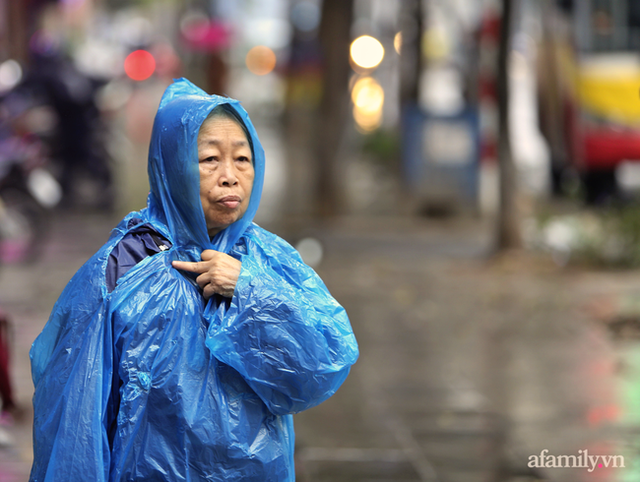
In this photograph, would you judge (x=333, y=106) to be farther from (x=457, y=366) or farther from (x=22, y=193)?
(x=457, y=366)

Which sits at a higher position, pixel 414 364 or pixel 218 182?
pixel 218 182

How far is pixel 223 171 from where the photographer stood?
2348 mm

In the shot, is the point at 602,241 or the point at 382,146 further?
the point at 382,146

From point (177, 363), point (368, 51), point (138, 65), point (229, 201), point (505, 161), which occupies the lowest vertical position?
point (505, 161)

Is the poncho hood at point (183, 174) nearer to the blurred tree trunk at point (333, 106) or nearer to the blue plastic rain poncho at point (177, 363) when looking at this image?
the blue plastic rain poncho at point (177, 363)

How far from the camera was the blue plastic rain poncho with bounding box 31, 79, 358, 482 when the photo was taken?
2.21 meters

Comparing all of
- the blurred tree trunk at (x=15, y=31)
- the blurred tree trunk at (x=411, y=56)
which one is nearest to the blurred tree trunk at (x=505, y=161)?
the blurred tree trunk at (x=411, y=56)

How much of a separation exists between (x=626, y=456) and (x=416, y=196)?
9.45 meters

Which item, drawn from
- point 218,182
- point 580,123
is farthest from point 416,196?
point 218,182

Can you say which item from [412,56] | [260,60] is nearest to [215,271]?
[412,56]

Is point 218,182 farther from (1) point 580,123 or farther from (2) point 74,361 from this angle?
(1) point 580,123

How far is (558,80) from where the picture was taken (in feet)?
55.7

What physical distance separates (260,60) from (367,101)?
21.1 metres

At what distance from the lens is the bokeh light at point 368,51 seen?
32.1 meters
